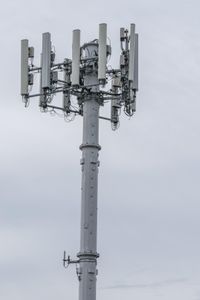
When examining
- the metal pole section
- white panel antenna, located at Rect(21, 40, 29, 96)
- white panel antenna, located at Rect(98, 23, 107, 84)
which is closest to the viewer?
the metal pole section

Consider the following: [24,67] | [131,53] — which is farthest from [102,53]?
[24,67]

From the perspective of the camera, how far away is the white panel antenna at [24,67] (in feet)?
256

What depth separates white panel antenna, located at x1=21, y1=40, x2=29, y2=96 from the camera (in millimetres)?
78125

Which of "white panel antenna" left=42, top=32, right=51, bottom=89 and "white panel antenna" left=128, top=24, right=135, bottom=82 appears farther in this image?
"white panel antenna" left=42, top=32, right=51, bottom=89

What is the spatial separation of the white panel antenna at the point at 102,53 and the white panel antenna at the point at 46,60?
383 cm

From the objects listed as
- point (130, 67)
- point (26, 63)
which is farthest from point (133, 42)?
point (26, 63)

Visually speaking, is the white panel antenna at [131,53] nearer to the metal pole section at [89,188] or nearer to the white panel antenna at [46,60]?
the metal pole section at [89,188]

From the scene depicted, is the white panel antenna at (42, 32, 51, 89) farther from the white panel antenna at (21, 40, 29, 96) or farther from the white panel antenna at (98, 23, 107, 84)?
the white panel antenna at (98, 23, 107, 84)

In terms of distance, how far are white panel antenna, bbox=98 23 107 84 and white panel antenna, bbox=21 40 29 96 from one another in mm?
5803

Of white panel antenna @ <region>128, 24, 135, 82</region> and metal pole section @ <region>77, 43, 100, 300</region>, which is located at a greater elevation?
white panel antenna @ <region>128, 24, 135, 82</region>

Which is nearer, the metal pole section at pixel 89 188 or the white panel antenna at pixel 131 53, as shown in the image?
the metal pole section at pixel 89 188

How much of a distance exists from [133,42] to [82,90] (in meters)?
4.46

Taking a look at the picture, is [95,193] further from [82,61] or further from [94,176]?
[82,61]

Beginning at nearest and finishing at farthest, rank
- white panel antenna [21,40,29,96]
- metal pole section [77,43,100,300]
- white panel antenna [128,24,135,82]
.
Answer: metal pole section [77,43,100,300] < white panel antenna [128,24,135,82] < white panel antenna [21,40,29,96]
